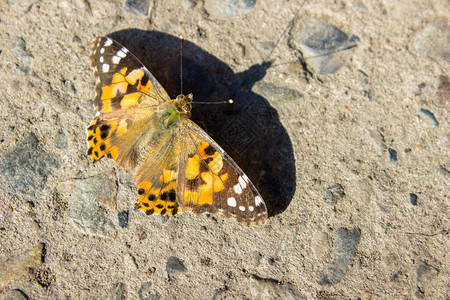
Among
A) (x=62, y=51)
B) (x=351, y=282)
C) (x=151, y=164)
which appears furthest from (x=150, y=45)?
(x=351, y=282)

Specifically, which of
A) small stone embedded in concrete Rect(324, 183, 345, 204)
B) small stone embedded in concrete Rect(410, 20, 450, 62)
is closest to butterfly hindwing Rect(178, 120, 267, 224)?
small stone embedded in concrete Rect(324, 183, 345, 204)

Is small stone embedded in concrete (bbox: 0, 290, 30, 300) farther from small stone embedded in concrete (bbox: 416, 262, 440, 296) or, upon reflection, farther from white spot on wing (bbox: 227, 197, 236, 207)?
small stone embedded in concrete (bbox: 416, 262, 440, 296)

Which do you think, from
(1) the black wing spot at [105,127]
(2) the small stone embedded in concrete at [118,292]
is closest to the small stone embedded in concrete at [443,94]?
(1) the black wing spot at [105,127]

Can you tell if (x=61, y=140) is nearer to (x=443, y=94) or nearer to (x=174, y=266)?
(x=174, y=266)

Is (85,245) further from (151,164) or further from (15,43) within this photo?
(15,43)

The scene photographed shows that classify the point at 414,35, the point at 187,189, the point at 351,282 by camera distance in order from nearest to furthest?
the point at 187,189
the point at 351,282
the point at 414,35
